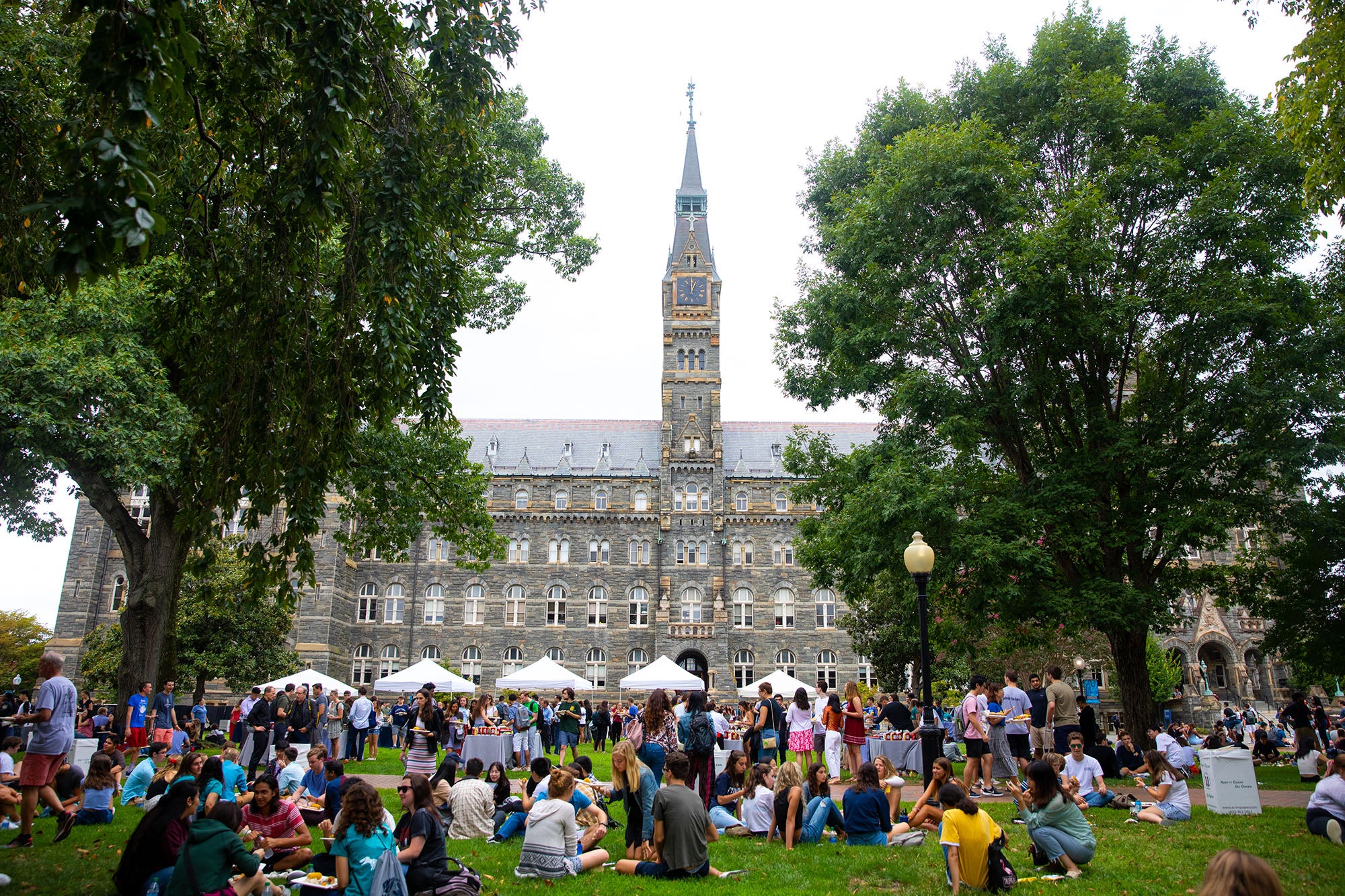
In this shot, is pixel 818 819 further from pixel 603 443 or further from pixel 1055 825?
pixel 603 443

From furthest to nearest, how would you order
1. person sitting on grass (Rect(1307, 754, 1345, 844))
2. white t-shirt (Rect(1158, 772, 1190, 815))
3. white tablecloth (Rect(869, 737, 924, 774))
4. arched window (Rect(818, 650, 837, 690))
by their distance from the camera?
arched window (Rect(818, 650, 837, 690)) < white tablecloth (Rect(869, 737, 924, 774)) < white t-shirt (Rect(1158, 772, 1190, 815)) < person sitting on grass (Rect(1307, 754, 1345, 844))

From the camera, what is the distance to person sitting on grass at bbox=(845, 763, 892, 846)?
10570 mm

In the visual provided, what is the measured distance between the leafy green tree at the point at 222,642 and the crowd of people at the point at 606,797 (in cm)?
1669

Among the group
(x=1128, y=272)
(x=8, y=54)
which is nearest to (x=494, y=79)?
(x=8, y=54)

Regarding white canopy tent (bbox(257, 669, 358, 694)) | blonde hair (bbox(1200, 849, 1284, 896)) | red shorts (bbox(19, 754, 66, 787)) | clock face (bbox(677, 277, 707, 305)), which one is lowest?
red shorts (bbox(19, 754, 66, 787))

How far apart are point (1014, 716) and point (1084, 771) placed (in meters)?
1.50

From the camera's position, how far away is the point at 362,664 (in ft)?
163

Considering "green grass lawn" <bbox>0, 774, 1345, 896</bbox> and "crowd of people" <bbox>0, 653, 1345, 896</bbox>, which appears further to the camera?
"green grass lawn" <bbox>0, 774, 1345, 896</bbox>

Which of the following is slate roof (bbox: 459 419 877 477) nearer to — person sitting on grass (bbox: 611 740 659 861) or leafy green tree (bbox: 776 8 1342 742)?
leafy green tree (bbox: 776 8 1342 742)

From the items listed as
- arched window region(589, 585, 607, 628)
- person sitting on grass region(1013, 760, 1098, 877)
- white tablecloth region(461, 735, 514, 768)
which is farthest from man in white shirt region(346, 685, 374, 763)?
arched window region(589, 585, 607, 628)

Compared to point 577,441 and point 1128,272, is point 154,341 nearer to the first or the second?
point 1128,272

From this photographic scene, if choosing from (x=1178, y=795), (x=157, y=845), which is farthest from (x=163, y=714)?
(x=1178, y=795)

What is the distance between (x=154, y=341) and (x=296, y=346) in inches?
92.4

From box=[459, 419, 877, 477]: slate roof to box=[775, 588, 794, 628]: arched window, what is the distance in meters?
7.18
